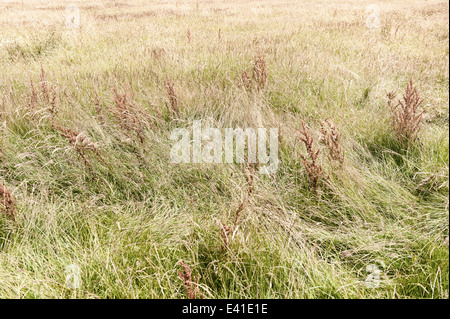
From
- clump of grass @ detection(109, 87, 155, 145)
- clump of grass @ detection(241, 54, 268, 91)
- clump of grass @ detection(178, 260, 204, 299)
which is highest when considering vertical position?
clump of grass @ detection(241, 54, 268, 91)

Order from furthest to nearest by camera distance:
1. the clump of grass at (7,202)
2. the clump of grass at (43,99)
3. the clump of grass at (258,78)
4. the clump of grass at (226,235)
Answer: the clump of grass at (258,78) → the clump of grass at (43,99) → the clump of grass at (7,202) → the clump of grass at (226,235)

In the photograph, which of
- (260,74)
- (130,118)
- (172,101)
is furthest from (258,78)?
(130,118)

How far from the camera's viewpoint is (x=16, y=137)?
2.60 metres

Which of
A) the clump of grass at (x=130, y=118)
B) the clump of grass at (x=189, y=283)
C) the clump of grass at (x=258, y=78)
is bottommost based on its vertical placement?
the clump of grass at (x=189, y=283)

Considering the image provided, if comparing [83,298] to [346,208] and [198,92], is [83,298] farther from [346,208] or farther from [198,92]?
[198,92]

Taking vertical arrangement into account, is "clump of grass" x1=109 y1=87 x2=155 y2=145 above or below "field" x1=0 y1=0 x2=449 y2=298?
above

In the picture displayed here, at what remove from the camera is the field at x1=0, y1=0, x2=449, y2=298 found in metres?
1.38

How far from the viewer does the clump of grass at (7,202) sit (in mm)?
1652

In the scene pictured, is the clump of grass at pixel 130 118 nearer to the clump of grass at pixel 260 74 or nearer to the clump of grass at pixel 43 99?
the clump of grass at pixel 43 99

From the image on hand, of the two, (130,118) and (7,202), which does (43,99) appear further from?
(7,202)

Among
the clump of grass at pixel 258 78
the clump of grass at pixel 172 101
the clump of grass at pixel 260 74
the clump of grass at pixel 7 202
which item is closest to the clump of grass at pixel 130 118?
the clump of grass at pixel 172 101

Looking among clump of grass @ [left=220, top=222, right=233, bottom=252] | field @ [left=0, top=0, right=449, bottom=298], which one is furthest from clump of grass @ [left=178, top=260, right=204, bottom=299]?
clump of grass @ [left=220, top=222, right=233, bottom=252]

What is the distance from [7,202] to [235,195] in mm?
1345

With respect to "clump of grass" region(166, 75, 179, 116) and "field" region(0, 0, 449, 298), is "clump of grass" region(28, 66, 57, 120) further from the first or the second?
"clump of grass" region(166, 75, 179, 116)
